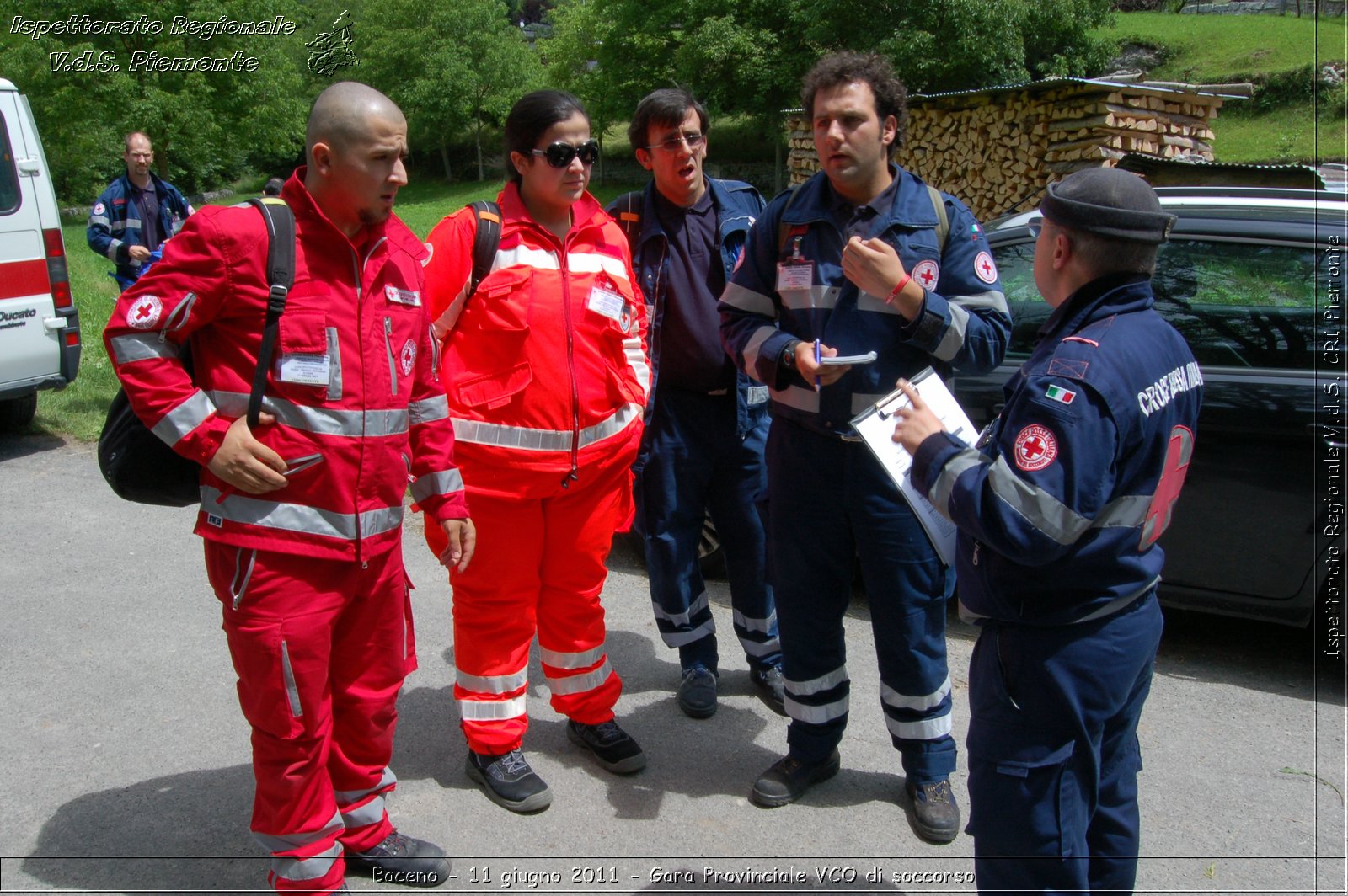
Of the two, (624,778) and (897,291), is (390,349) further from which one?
(624,778)

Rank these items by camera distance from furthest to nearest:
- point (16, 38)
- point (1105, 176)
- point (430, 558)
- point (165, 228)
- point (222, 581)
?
point (16, 38) → point (165, 228) → point (430, 558) → point (222, 581) → point (1105, 176)

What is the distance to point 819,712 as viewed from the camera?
3371mm

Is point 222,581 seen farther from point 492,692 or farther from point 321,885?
point 492,692

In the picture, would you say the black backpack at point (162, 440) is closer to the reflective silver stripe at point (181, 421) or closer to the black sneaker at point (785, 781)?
the reflective silver stripe at point (181, 421)

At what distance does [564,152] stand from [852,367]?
1.08 metres

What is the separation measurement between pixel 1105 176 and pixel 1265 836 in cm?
229

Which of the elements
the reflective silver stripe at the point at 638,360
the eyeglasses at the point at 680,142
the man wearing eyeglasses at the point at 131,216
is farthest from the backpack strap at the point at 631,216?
the man wearing eyeglasses at the point at 131,216

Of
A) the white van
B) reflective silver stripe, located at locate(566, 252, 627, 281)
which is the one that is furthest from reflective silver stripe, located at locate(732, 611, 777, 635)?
the white van

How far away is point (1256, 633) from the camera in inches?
185

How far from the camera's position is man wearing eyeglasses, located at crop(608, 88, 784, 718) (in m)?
3.80

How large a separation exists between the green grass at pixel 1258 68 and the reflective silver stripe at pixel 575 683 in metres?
20.1

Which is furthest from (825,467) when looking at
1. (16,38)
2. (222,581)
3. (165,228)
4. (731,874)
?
(16,38)

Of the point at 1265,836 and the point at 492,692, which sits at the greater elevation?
the point at 492,692

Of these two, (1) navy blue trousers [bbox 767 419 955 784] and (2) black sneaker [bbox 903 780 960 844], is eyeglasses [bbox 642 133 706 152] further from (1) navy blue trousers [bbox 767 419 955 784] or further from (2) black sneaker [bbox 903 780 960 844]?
(2) black sneaker [bbox 903 780 960 844]
